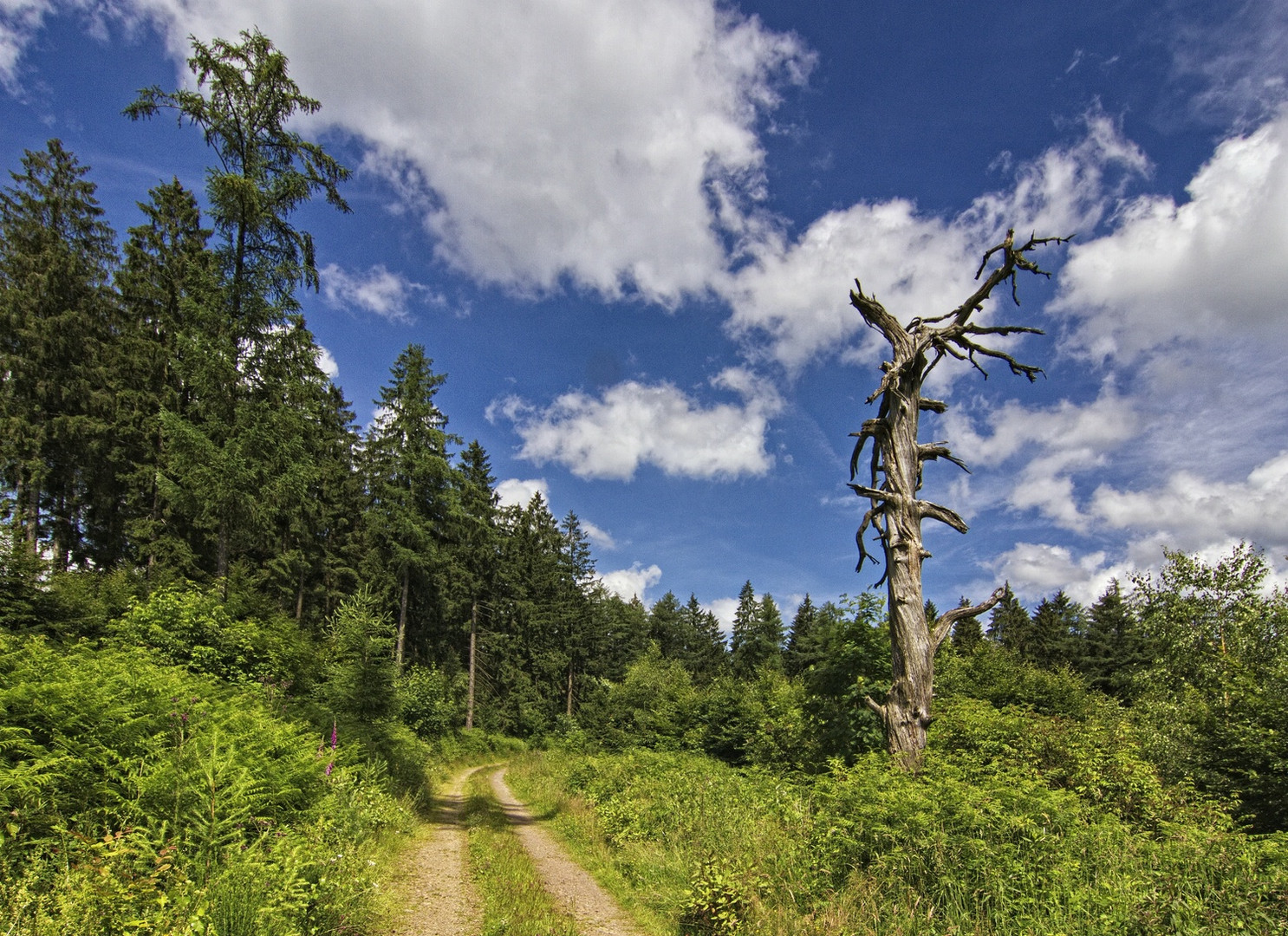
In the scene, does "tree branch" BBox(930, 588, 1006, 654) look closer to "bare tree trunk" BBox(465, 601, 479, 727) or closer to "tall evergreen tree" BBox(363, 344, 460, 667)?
"tall evergreen tree" BBox(363, 344, 460, 667)

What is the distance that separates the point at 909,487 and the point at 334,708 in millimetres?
12737

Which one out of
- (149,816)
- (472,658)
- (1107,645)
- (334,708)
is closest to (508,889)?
(149,816)

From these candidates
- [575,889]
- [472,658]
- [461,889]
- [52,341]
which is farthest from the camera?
[472,658]

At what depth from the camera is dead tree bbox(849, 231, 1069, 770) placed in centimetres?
739

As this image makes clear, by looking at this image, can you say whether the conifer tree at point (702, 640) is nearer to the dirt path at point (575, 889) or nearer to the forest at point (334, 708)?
the forest at point (334, 708)

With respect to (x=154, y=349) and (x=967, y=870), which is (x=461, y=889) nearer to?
(x=967, y=870)

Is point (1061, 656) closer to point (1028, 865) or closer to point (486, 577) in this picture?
point (486, 577)

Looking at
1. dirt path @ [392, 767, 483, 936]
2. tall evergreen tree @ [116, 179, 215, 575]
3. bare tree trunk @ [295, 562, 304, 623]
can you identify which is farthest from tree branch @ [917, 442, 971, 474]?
bare tree trunk @ [295, 562, 304, 623]

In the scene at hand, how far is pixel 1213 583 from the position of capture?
21.3 meters

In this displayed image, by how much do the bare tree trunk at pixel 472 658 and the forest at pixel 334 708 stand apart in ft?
1.13

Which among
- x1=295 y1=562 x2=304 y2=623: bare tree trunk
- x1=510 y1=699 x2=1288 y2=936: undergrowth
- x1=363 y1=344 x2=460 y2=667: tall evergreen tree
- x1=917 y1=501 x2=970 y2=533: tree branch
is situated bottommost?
x1=510 y1=699 x2=1288 y2=936: undergrowth

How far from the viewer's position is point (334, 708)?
12.0 metres

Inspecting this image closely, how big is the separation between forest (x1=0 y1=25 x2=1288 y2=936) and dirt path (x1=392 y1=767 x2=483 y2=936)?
486 mm

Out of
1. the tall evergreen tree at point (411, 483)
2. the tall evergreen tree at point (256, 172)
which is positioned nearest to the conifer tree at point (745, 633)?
the tall evergreen tree at point (411, 483)
